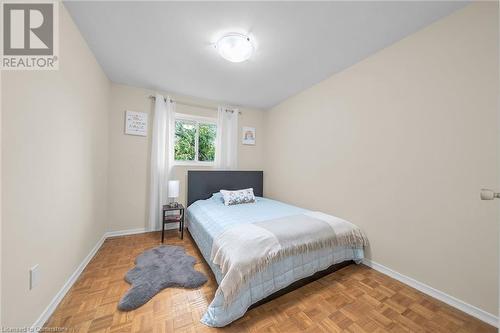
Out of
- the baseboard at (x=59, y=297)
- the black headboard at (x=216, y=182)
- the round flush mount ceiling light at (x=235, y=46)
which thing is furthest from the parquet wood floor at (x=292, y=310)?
the round flush mount ceiling light at (x=235, y=46)

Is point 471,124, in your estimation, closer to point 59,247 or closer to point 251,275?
point 251,275

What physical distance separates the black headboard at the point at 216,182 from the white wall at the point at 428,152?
5.59ft

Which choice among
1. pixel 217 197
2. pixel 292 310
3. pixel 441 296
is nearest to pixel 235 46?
pixel 217 197

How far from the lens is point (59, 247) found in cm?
150

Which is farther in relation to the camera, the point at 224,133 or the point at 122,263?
the point at 224,133

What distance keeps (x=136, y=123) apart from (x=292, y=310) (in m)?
3.41

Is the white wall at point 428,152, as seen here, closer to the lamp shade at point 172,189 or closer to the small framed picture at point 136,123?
the lamp shade at point 172,189

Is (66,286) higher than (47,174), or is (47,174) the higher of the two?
(47,174)

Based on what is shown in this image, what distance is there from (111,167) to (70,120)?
1.47m

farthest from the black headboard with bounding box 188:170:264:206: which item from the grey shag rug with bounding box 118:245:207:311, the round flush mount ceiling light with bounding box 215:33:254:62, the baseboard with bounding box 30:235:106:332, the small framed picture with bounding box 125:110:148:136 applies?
the round flush mount ceiling light with bounding box 215:33:254:62

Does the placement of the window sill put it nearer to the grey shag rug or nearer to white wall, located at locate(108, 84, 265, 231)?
white wall, located at locate(108, 84, 265, 231)

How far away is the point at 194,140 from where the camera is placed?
3596mm

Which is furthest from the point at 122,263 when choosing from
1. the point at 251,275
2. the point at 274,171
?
the point at 274,171

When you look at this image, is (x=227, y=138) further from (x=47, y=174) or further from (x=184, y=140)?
(x=47, y=174)
